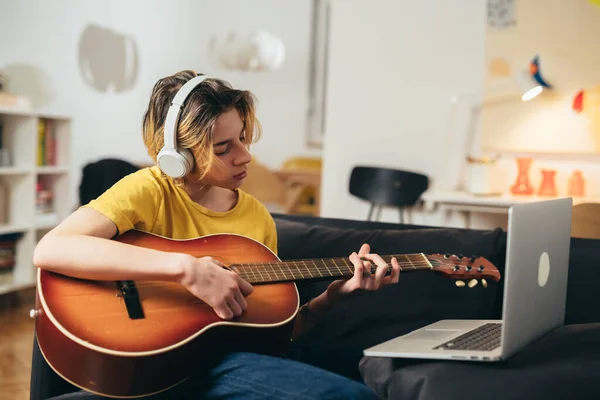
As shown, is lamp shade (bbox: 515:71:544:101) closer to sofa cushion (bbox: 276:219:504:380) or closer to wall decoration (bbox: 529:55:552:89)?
wall decoration (bbox: 529:55:552:89)

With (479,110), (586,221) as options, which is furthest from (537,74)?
(586,221)

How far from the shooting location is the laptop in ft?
3.42

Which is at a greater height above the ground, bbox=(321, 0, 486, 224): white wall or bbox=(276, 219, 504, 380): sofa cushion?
bbox=(321, 0, 486, 224): white wall

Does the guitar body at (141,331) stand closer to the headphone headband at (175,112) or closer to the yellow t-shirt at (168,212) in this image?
the yellow t-shirt at (168,212)

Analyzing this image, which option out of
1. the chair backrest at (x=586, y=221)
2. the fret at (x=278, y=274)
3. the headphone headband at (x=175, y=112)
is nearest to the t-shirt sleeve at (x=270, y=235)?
the fret at (x=278, y=274)

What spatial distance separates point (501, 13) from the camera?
365 cm

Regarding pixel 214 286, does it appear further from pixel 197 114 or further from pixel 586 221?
pixel 586 221

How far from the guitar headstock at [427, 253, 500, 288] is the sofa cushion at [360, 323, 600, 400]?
0.24 m

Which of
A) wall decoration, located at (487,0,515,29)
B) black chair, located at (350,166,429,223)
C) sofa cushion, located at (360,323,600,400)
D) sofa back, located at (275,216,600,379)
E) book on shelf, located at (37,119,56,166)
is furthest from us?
book on shelf, located at (37,119,56,166)

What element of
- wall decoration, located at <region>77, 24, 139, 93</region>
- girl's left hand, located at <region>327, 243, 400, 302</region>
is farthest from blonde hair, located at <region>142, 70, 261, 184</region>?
wall decoration, located at <region>77, 24, 139, 93</region>

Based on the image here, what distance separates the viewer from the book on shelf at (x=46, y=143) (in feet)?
12.7

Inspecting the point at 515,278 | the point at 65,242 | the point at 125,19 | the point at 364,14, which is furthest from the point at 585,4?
the point at 125,19

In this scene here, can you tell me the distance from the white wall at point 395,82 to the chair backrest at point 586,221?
4.99 feet

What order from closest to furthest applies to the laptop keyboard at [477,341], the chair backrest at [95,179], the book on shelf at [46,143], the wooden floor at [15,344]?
the laptop keyboard at [477,341]
the wooden floor at [15,344]
the book on shelf at [46,143]
the chair backrest at [95,179]
